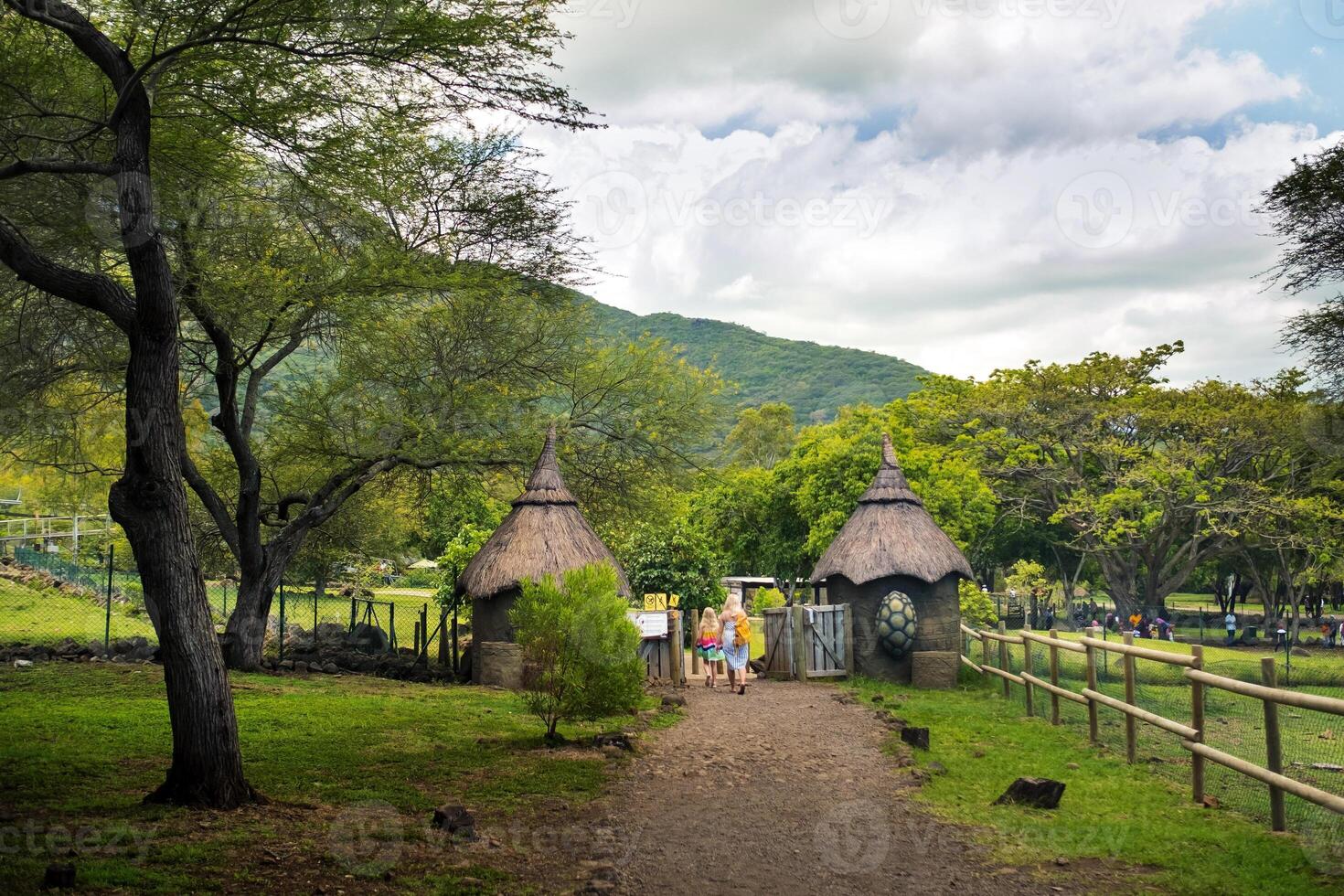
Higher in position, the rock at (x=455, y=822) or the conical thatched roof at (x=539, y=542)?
the conical thatched roof at (x=539, y=542)

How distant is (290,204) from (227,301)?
1.77 meters

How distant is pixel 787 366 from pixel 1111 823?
375 ft

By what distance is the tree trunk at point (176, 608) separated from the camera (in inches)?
304

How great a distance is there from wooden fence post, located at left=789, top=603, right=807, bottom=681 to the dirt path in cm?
610

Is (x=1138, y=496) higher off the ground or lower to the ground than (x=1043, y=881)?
higher

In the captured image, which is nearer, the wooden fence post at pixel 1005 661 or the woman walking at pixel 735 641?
the wooden fence post at pixel 1005 661

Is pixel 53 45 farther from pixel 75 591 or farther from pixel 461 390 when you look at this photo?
pixel 75 591

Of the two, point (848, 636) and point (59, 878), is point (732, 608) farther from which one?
point (59, 878)

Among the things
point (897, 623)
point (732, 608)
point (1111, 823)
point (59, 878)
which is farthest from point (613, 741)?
point (897, 623)

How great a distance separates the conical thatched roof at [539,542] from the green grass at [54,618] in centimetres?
842

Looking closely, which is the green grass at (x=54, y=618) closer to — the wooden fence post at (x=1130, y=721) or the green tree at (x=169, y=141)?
the green tree at (x=169, y=141)

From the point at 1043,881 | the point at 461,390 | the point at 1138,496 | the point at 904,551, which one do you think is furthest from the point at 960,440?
the point at 1043,881

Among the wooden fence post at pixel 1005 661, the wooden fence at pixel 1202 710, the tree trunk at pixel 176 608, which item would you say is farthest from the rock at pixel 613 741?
the wooden fence post at pixel 1005 661

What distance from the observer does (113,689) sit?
1452 cm
